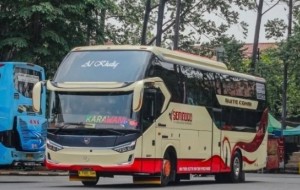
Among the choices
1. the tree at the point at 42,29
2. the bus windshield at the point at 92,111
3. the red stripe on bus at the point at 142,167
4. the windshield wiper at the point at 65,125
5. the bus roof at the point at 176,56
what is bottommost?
the red stripe on bus at the point at 142,167

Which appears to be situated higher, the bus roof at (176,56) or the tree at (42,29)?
the tree at (42,29)

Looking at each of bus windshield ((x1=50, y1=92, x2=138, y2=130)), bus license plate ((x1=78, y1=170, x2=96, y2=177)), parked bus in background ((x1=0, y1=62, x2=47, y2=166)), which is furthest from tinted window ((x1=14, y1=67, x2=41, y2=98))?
bus license plate ((x1=78, y1=170, x2=96, y2=177))

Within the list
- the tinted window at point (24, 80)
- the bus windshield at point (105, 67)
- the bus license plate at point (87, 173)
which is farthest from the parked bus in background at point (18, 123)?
the bus license plate at point (87, 173)

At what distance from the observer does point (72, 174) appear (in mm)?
20875

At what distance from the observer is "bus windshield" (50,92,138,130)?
19750 mm

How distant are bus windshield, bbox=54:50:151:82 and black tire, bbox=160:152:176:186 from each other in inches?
105

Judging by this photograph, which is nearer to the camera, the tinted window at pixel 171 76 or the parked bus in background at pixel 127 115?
the parked bus in background at pixel 127 115

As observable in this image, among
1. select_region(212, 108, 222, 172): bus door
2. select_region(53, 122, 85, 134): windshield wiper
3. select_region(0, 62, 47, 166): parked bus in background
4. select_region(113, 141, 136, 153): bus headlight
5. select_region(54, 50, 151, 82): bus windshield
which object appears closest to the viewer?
select_region(113, 141, 136, 153): bus headlight

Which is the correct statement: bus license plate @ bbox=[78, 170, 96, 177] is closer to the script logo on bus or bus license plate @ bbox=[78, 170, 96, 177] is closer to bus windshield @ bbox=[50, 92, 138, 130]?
bus windshield @ bbox=[50, 92, 138, 130]

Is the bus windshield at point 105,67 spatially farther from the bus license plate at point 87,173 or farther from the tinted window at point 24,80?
the tinted window at point 24,80

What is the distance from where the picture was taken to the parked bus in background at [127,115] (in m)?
19.8

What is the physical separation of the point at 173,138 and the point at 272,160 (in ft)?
71.6

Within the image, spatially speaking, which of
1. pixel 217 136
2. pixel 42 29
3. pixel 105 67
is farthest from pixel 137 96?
pixel 42 29

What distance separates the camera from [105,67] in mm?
20453
